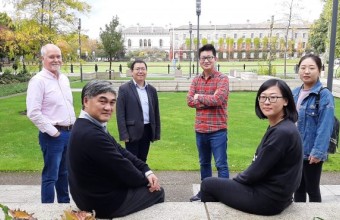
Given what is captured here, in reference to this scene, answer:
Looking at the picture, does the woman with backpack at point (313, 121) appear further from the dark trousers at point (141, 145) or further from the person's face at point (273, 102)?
the dark trousers at point (141, 145)

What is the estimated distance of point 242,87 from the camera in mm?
17406

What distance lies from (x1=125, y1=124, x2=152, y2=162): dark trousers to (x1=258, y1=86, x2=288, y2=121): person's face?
217 centimetres

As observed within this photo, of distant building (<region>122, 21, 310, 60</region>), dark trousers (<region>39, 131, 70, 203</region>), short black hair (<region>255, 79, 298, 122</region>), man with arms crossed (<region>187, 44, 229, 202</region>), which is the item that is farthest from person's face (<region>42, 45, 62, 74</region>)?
distant building (<region>122, 21, 310, 60</region>)

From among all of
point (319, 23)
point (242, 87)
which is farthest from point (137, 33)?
point (242, 87)

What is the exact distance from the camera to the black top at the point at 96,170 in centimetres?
256

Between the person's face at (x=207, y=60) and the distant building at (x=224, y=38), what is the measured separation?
270ft

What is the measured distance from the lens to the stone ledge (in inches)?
112

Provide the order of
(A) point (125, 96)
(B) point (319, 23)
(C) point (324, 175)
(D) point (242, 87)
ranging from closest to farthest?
(A) point (125, 96) < (C) point (324, 175) < (D) point (242, 87) < (B) point (319, 23)

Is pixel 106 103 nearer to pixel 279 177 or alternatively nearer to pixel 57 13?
pixel 279 177

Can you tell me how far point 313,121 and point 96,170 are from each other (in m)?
2.21

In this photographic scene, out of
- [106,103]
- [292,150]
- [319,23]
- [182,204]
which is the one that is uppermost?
[319,23]

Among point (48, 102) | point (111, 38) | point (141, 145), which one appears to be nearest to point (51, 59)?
point (48, 102)

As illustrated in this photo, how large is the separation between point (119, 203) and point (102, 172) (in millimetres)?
322

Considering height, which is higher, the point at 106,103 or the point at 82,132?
the point at 106,103
